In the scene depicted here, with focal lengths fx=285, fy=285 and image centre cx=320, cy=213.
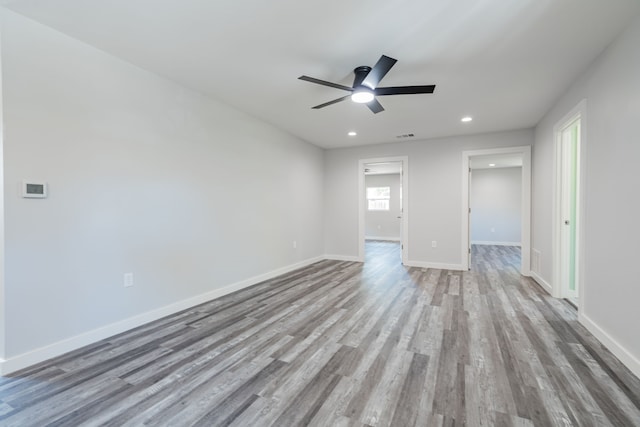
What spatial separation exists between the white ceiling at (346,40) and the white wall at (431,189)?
5.59 ft

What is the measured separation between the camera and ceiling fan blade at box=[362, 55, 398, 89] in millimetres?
2219

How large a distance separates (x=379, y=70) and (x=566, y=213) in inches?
126

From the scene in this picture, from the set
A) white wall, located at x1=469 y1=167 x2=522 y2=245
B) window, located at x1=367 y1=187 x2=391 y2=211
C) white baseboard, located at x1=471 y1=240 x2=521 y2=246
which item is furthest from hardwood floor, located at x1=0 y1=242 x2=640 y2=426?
window, located at x1=367 y1=187 x2=391 y2=211

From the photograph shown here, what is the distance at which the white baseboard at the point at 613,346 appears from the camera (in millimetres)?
1969

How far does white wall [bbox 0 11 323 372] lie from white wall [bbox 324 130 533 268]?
112 inches

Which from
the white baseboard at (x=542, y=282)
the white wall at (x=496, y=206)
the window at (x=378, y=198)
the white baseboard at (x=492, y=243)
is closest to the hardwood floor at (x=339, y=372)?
the white baseboard at (x=542, y=282)

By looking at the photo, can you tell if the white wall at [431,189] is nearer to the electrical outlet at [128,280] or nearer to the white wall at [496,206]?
the electrical outlet at [128,280]

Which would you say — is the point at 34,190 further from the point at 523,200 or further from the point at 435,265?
the point at 523,200

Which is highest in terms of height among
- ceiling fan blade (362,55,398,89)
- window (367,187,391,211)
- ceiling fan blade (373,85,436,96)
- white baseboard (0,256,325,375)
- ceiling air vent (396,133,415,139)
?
ceiling air vent (396,133,415,139)

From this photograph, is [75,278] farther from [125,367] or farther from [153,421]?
[153,421]

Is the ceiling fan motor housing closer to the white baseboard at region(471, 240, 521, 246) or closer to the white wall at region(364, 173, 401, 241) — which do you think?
the white wall at region(364, 173, 401, 241)

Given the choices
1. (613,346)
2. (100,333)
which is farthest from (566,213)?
(100,333)

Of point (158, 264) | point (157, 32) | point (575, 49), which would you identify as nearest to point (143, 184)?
point (158, 264)

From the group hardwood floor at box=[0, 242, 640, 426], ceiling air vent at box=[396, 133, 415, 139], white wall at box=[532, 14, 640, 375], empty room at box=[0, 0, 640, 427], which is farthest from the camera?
ceiling air vent at box=[396, 133, 415, 139]
